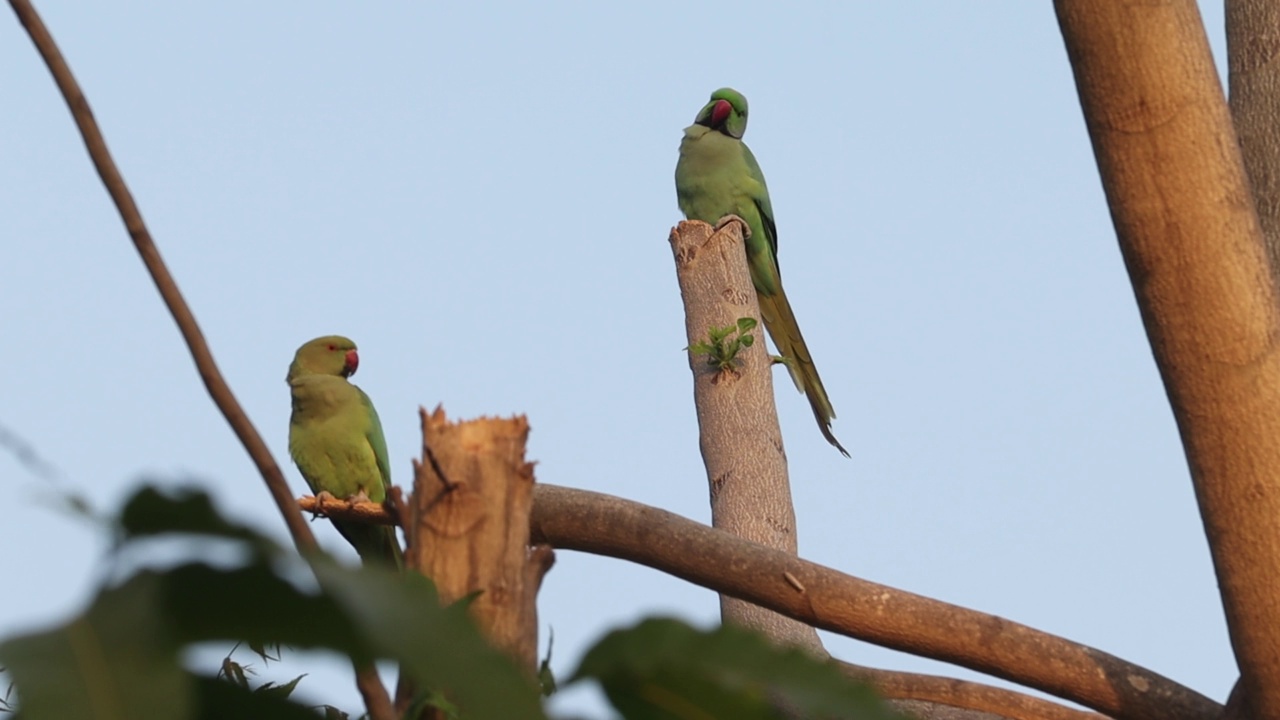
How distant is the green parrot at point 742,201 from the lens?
170 inches

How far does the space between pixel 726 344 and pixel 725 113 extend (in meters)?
2.43

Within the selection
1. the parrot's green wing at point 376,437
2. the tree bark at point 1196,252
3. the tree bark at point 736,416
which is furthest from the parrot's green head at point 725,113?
the tree bark at point 1196,252

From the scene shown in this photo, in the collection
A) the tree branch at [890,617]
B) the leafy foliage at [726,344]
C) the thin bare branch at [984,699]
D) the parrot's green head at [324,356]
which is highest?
the parrot's green head at [324,356]

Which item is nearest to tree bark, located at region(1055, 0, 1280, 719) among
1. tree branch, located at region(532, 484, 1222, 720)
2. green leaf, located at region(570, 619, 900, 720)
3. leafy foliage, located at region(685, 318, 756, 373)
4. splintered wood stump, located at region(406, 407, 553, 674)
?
tree branch, located at region(532, 484, 1222, 720)

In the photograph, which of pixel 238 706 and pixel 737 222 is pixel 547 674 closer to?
pixel 238 706

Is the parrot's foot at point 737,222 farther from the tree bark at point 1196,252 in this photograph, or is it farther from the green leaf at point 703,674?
the green leaf at point 703,674

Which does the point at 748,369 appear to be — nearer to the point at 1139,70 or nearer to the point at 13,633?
the point at 1139,70

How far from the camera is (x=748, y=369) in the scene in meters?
3.49

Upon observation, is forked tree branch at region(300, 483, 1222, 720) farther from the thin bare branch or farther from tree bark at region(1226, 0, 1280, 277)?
tree bark at region(1226, 0, 1280, 277)

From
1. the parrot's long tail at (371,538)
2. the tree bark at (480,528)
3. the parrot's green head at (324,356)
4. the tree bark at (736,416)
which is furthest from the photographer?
the parrot's green head at (324,356)

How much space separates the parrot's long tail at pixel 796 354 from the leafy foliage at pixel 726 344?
0.57 meters

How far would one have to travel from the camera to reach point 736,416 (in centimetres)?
343

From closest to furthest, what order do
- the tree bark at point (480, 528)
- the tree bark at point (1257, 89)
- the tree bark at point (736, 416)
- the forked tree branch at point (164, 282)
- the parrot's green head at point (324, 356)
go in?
the forked tree branch at point (164, 282)
the tree bark at point (480, 528)
the tree bark at point (1257, 89)
the tree bark at point (736, 416)
the parrot's green head at point (324, 356)

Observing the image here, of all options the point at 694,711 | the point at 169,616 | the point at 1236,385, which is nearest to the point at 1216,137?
the point at 1236,385
